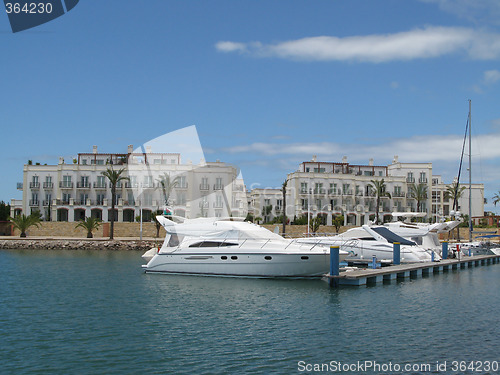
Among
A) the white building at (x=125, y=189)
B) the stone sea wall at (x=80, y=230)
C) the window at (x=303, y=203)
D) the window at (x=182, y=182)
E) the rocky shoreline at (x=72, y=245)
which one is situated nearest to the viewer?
the rocky shoreline at (x=72, y=245)

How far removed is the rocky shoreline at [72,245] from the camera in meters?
57.6

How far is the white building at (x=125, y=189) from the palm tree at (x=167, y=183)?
1.33ft

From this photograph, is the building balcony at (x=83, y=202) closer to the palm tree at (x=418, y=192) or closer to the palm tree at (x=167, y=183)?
the palm tree at (x=167, y=183)

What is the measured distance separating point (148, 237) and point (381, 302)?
49700 mm

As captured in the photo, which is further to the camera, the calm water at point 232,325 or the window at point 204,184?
the window at point 204,184

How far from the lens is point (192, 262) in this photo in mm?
29641

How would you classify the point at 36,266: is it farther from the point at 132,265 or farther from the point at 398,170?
the point at 398,170

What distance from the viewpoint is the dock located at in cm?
2688

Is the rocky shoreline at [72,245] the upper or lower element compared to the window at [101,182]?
lower

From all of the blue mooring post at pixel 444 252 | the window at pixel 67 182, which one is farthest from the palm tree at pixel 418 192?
the window at pixel 67 182

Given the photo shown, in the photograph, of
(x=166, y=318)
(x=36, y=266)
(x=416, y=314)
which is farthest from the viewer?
(x=36, y=266)

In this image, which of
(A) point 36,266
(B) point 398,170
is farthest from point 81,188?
(B) point 398,170

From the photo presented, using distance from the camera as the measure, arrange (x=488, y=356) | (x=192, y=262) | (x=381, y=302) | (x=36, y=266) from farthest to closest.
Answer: (x=36, y=266) < (x=192, y=262) < (x=381, y=302) < (x=488, y=356)

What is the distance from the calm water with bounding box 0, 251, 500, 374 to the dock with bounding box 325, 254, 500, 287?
75 centimetres
